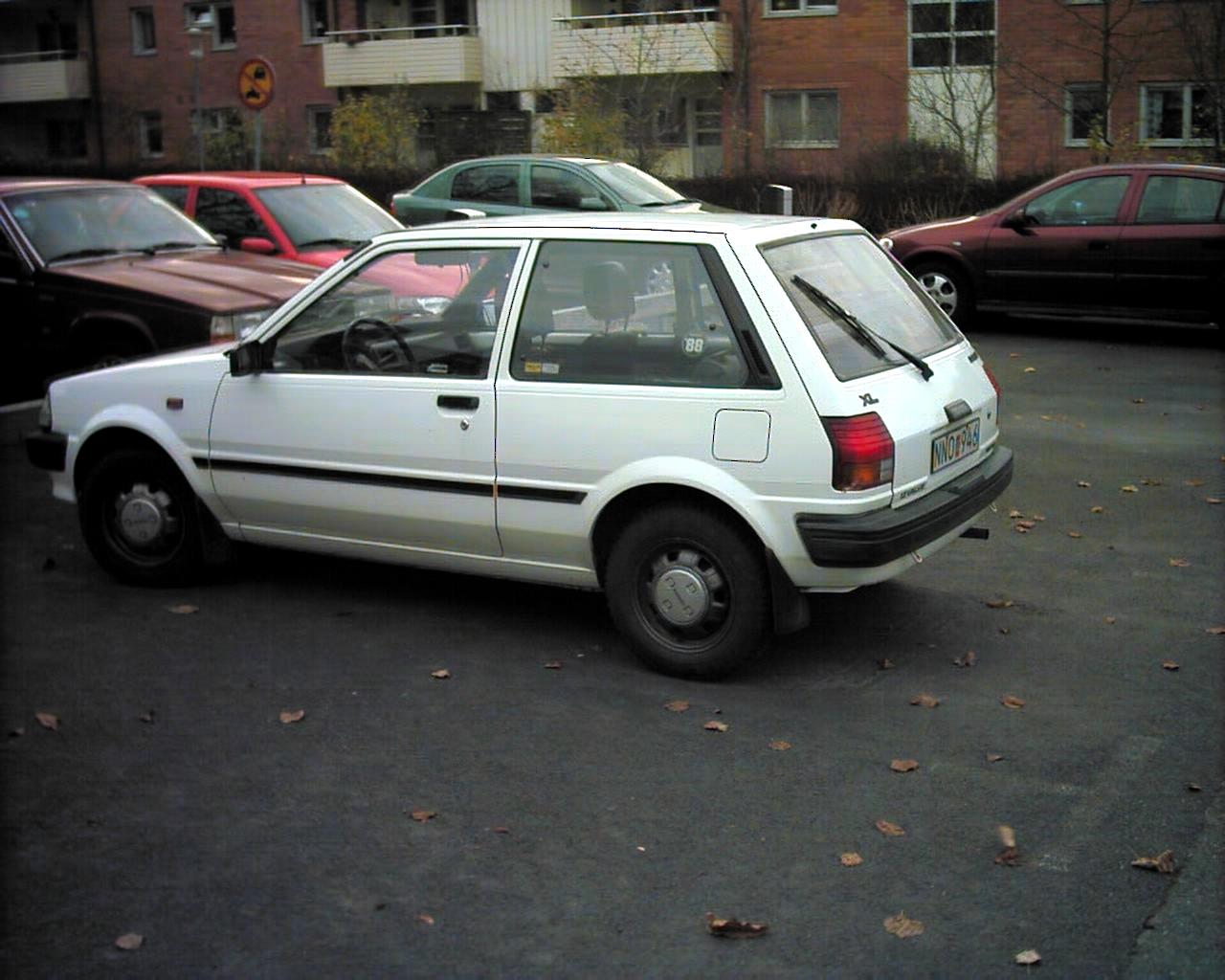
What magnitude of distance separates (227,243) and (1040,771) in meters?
10.0

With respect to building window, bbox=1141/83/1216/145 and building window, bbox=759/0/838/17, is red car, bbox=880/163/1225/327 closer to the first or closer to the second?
building window, bbox=1141/83/1216/145

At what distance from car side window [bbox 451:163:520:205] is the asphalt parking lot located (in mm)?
10203

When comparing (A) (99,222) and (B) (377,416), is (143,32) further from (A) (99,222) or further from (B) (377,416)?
(B) (377,416)

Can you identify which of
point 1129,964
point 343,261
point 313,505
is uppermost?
point 343,261

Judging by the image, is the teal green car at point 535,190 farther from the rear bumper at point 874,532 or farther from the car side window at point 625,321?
the rear bumper at point 874,532

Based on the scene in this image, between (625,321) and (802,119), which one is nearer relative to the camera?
(625,321)

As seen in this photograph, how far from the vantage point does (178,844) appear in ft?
15.4

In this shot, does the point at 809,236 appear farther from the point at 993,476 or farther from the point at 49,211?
the point at 49,211

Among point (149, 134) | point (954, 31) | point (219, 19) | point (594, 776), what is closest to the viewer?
point (594, 776)

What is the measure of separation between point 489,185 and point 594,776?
13.4 meters

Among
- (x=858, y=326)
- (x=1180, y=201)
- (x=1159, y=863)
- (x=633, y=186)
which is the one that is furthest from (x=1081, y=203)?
(x=1159, y=863)

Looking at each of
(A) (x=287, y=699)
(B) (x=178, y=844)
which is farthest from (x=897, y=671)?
(B) (x=178, y=844)

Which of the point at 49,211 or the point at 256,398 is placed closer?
the point at 256,398

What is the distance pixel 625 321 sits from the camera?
6.19m
